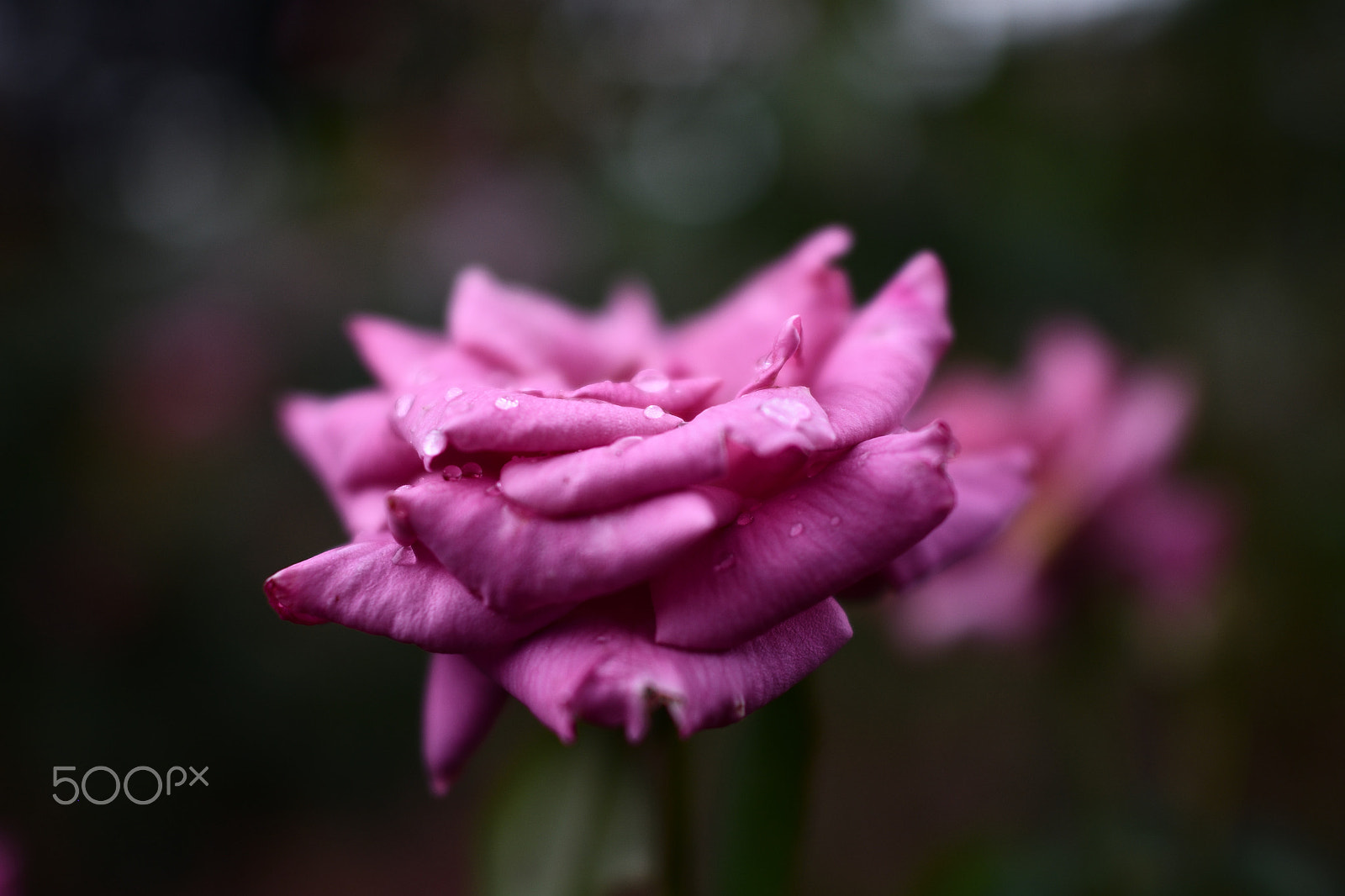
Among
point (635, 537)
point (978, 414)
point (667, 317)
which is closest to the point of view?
point (635, 537)

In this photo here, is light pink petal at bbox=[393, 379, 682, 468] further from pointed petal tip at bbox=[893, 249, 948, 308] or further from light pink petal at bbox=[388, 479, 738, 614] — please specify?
pointed petal tip at bbox=[893, 249, 948, 308]

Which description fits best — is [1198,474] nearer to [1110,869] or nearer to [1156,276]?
[1156,276]

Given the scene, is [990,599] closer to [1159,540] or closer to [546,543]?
[1159,540]

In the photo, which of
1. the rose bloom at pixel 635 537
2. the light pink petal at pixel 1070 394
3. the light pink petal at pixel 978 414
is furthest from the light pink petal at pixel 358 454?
the light pink petal at pixel 1070 394

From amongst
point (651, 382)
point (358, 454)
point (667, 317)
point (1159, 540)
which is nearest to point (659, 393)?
point (651, 382)

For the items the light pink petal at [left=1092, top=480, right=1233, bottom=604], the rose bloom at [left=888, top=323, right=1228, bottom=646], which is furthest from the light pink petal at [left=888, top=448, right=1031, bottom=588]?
the light pink petal at [left=1092, top=480, right=1233, bottom=604]

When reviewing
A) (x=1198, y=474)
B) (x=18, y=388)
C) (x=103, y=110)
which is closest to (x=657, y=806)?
(x=1198, y=474)

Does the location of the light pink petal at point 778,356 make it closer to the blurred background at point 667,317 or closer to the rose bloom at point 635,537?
the rose bloom at point 635,537
